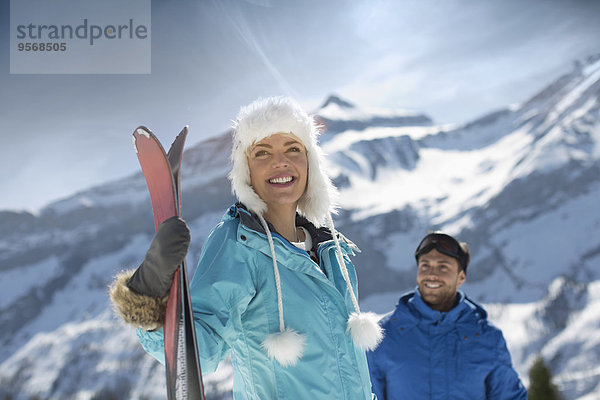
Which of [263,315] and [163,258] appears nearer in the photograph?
[163,258]

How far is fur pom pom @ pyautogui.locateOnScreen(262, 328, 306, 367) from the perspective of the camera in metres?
1.66

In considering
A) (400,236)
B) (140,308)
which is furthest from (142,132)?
(400,236)

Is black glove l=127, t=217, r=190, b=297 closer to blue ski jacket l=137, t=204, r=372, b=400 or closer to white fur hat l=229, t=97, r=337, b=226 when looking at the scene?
blue ski jacket l=137, t=204, r=372, b=400

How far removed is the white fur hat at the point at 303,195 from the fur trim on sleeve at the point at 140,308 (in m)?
0.43

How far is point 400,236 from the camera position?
125 metres

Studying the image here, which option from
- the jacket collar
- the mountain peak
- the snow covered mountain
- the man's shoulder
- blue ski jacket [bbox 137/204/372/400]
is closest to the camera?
blue ski jacket [bbox 137/204/372/400]

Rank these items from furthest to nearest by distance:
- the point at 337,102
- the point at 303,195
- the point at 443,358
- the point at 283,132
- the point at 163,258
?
1. the point at 337,102
2. the point at 443,358
3. the point at 303,195
4. the point at 283,132
5. the point at 163,258

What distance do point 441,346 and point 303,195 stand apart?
61.3 inches

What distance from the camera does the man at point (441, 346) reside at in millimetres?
3066

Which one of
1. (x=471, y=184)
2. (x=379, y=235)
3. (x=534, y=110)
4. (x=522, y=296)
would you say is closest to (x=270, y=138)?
(x=522, y=296)

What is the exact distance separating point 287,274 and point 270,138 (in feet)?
2.05

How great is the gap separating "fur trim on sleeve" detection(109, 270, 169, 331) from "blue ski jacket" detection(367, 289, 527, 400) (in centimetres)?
217

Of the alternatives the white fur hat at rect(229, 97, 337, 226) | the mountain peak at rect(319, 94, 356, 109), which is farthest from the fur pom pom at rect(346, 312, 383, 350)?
the mountain peak at rect(319, 94, 356, 109)

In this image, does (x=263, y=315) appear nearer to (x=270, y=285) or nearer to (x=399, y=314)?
(x=270, y=285)
